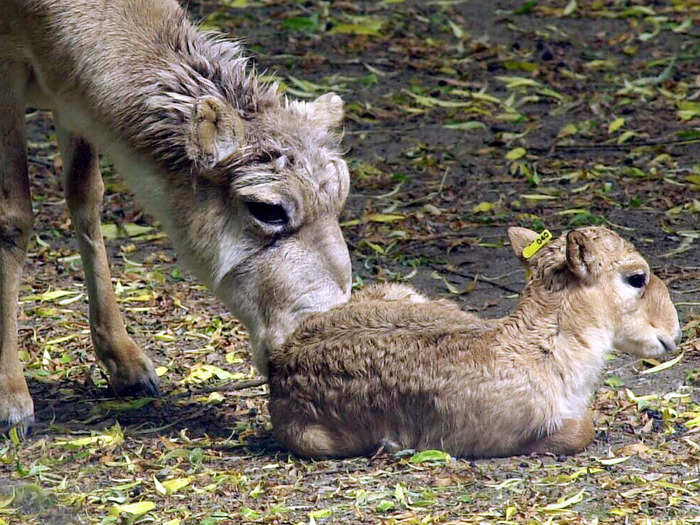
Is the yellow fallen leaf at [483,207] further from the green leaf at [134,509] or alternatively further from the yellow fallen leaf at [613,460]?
the green leaf at [134,509]

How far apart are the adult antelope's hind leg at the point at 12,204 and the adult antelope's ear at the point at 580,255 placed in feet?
9.02

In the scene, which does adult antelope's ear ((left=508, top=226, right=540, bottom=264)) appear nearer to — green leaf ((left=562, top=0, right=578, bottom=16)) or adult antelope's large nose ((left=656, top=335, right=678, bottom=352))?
adult antelope's large nose ((left=656, top=335, right=678, bottom=352))

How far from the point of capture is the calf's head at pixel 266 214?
213 inches

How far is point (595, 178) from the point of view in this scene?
9078 millimetres

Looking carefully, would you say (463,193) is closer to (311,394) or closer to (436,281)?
(436,281)

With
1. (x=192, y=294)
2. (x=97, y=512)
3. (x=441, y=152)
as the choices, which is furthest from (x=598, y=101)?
(x=97, y=512)

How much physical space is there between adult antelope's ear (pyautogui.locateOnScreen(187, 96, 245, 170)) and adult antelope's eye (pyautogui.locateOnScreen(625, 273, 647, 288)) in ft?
5.76

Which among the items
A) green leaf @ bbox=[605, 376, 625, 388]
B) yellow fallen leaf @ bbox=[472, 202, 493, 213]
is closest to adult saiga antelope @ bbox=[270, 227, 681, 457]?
green leaf @ bbox=[605, 376, 625, 388]

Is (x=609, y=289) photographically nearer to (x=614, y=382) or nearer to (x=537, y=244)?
(x=537, y=244)

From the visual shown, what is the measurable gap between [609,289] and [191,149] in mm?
1881

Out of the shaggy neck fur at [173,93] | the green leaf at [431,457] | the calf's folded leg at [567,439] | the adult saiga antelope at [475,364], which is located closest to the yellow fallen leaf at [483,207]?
the shaggy neck fur at [173,93]

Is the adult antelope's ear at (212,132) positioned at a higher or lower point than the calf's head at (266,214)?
higher

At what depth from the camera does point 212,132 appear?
17.7 feet

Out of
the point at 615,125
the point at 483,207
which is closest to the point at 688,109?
the point at 615,125
